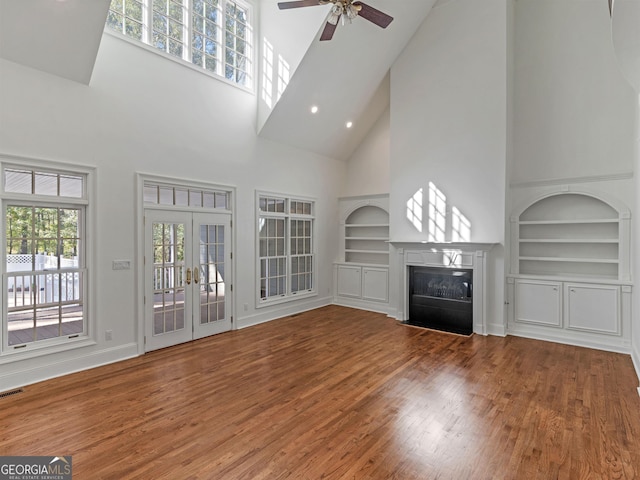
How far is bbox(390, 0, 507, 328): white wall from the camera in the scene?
219 inches

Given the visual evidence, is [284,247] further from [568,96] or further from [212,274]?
[568,96]

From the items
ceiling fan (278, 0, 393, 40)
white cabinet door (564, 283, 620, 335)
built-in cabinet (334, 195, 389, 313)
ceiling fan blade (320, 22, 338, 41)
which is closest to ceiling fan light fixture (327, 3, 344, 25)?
ceiling fan (278, 0, 393, 40)

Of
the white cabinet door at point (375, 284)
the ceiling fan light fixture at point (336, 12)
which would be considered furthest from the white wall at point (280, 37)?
the white cabinet door at point (375, 284)

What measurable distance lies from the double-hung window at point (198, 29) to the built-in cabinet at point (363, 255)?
11.6 ft

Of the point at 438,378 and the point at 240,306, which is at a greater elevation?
the point at 240,306

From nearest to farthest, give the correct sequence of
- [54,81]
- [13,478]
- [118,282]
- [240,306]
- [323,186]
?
[13,478]
[54,81]
[118,282]
[240,306]
[323,186]

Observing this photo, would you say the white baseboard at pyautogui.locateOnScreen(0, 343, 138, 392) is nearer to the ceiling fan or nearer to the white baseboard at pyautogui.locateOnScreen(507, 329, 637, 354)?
the ceiling fan

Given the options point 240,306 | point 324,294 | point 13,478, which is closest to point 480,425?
point 13,478

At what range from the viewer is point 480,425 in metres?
2.90

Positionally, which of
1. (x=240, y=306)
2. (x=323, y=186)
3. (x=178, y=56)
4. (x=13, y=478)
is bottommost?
(x=13, y=478)

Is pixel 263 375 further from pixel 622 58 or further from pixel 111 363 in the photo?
pixel 622 58

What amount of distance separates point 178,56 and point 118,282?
3344 millimetres

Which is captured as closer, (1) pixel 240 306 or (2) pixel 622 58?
(2) pixel 622 58

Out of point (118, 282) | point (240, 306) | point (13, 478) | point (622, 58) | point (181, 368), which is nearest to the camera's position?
point (13, 478)
